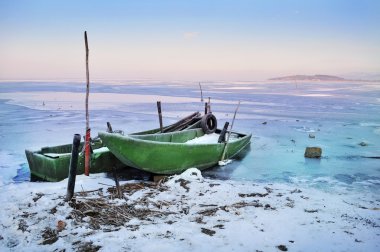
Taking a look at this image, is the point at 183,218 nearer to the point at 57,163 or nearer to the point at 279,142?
the point at 57,163

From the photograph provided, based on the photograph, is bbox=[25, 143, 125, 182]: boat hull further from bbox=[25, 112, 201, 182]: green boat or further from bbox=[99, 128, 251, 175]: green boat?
bbox=[99, 128, 251, 175]: green boat

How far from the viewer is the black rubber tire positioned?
13812mm

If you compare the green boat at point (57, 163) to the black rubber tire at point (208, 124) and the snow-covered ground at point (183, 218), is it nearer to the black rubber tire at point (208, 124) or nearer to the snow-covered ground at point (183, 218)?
the snow-covered ground at point (183, 218)

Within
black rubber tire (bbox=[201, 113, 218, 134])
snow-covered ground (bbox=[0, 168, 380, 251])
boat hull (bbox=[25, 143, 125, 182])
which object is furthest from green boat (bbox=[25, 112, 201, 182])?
black rubber tire (bbox=[201, 113, 218, 134])

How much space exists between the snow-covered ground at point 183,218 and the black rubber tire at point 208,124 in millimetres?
5716

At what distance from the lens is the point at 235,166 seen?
1142 centimetres

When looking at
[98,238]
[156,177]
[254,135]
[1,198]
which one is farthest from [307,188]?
[254,135]

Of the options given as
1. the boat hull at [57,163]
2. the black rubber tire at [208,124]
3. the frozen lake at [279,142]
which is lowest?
the frozen lake at [279,142]

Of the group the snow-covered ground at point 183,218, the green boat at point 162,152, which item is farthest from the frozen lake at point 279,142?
the snow-covered ground at point 183,218

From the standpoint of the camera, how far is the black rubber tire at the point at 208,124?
13.8 m

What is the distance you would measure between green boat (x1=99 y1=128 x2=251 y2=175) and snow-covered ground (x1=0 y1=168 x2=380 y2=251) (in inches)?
29.2

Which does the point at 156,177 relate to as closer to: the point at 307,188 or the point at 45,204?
the point at 45,204

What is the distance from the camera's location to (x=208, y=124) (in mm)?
14141

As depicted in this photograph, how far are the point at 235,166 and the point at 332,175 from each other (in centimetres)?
297
